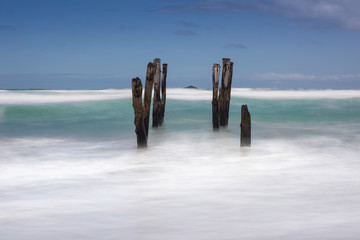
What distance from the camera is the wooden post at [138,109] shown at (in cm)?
856

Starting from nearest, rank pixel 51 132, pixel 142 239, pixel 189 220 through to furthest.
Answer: pixel 142 239
pixel 189 220
pixel 51 132

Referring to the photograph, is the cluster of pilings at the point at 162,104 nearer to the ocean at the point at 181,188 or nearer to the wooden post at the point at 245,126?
the wooden post at the point at 245,126

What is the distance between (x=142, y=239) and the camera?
4031 mm

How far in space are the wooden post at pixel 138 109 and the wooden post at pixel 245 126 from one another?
1.94 metres

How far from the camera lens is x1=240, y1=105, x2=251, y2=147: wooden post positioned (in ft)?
29.6

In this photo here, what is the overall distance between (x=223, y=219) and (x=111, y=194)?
1.76 m

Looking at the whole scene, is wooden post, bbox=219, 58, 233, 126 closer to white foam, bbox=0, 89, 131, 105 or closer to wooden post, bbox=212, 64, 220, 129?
wooden post, bbox=212, 64, 220, 129

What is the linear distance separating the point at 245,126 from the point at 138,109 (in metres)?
2.14

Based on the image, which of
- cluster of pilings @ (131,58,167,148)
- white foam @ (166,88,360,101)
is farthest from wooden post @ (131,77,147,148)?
white foam @ (166,88,360,101)

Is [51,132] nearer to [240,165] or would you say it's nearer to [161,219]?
[240,165]

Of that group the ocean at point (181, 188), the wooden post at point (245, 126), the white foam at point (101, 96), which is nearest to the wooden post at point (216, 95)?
the ocean at point (181, 188)

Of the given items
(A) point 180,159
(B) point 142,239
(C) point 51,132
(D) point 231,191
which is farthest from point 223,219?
(C) point 51,132

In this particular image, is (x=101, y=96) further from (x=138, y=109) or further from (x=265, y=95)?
(x=138, y=109)

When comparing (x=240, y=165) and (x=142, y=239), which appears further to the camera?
(x=240, y=165)
